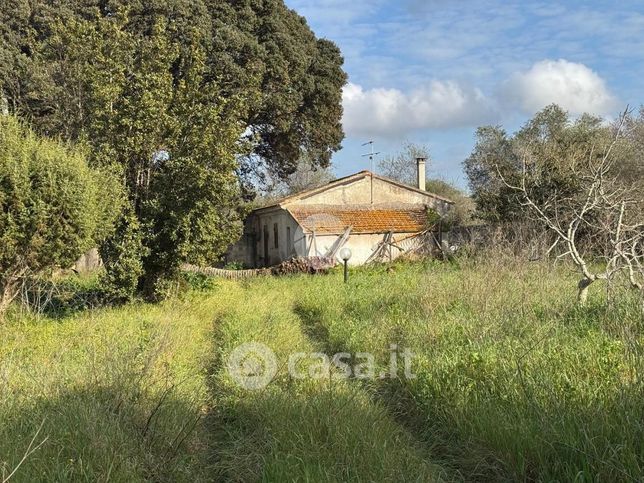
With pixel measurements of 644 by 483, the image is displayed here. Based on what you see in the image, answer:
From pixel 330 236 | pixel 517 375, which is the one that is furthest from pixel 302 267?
pixel 517 375

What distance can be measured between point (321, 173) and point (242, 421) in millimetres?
37538

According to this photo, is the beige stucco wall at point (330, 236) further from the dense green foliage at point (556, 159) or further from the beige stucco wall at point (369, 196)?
the dense green foliage at point (556, 159)

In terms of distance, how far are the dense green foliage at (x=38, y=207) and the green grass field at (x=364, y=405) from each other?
146 centimetres

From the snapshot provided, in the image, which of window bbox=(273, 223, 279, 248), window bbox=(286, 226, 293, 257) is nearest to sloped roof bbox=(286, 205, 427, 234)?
window bbox=(286, 226, 293, 257)

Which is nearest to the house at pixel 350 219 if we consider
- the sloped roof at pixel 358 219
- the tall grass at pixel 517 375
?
the sloped roof at pixel 358 219

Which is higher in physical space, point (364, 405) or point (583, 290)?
point (583, 290)

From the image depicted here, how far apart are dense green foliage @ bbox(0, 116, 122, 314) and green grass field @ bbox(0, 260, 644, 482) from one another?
4.79 feet

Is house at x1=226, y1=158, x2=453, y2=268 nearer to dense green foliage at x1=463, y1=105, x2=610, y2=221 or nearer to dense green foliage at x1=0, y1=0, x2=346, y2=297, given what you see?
dense green foliage at x1=463, y1=105, x2=610, y2=221

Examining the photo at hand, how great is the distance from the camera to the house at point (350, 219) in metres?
22.6

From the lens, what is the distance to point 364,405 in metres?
4.94

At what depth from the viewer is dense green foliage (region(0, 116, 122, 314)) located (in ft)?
27.1

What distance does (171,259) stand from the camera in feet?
38.4

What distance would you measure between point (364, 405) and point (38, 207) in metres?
6.33

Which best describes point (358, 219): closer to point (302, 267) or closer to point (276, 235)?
point (276, 235)
